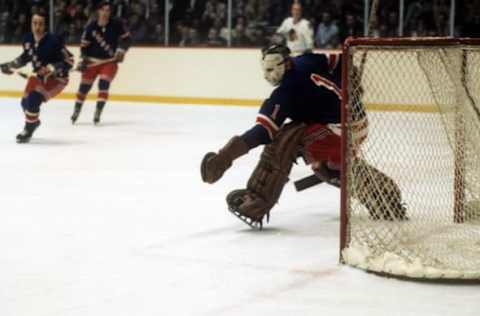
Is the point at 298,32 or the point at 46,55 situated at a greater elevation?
the point at 46,55

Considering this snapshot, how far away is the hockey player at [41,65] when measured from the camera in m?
8.45

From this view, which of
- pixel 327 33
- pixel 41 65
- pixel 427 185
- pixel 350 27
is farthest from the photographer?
pixel 327 33

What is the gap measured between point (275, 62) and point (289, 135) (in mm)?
327

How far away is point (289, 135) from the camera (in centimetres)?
461

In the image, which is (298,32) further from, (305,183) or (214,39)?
(305,183)

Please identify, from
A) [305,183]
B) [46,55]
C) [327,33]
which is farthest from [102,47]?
[305,183]

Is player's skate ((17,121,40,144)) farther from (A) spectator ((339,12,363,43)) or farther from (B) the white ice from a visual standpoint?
(A) spectator ((339,12,363,43))

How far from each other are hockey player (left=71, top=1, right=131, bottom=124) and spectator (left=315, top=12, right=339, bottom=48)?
2.92 meters

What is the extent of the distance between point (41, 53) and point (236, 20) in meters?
4.39

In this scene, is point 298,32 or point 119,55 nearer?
point 119,55

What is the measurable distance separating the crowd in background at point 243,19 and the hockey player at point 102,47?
2060 millimetres

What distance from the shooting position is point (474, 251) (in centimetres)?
410

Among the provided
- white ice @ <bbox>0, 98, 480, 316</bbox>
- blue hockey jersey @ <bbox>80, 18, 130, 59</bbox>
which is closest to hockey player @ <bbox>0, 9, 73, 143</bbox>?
white ice @ <bbox>0, 98, 480, 316</bbox>

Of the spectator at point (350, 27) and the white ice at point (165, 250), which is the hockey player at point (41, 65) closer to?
the white ice at point (165, 250)
